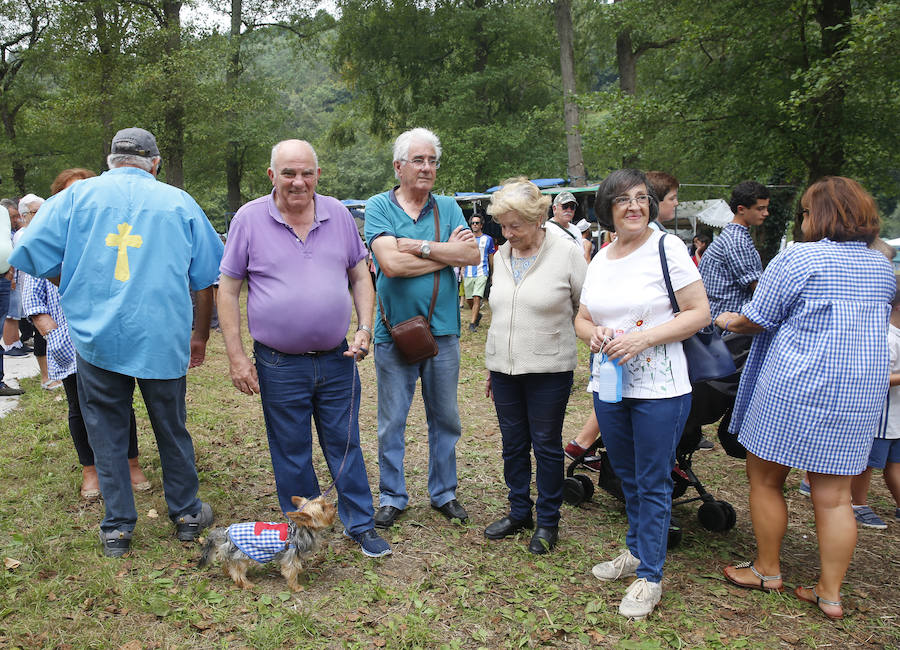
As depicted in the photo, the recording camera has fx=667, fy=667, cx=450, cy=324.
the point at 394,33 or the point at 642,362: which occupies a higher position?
the point at 394,33

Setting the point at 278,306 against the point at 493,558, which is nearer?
the point at 278,306

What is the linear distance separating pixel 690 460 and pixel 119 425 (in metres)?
3.12

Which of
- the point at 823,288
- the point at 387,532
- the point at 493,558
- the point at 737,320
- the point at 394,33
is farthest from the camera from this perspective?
the point at 394,33

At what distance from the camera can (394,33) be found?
23000 mm

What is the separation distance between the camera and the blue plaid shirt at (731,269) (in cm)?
414

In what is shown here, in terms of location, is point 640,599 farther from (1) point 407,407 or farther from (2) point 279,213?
(2) point 279,213

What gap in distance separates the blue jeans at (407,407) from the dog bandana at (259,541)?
88 cm

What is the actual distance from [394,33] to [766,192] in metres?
21.2

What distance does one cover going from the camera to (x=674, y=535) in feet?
11.7

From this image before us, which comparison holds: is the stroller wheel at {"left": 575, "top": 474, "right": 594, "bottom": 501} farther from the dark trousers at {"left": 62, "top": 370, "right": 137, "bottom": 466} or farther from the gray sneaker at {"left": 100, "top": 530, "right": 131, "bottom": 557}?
the dark trousers at {"left": 62, "top": 370, "right": 137, "bottom": 466}

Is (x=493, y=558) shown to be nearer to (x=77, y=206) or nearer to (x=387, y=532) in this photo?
(x=387, y=532)

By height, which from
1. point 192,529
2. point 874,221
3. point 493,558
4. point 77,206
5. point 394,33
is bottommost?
point 493,558

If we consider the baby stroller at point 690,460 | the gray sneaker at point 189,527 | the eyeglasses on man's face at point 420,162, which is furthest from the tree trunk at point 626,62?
the gray sneaker at point 189,527

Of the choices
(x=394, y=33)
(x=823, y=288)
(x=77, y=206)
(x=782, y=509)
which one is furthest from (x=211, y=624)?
(x=394, y=33)
